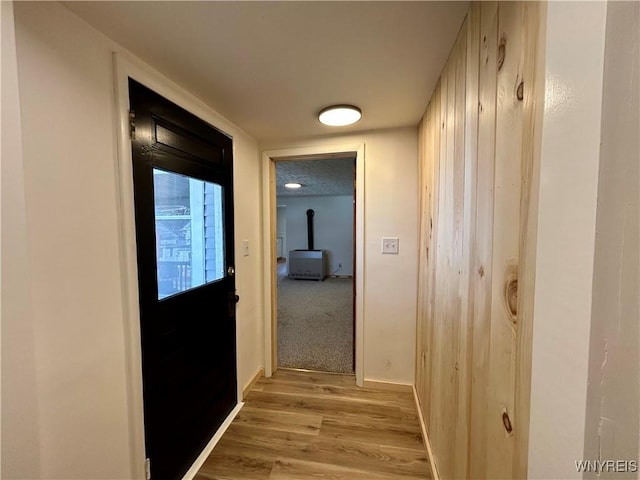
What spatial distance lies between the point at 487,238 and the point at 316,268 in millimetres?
5939

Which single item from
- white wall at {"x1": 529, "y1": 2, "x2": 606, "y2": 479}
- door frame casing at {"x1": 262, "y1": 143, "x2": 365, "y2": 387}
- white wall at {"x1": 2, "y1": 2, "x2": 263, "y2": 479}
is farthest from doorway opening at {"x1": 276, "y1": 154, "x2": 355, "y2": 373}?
white wall at {"x1": 529, "y1": 2, "x2": 606, "y2": 479}

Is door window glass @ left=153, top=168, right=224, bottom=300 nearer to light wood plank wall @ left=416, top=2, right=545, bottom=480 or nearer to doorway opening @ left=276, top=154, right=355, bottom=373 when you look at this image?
doorway opening @ left=276, top=154, right=355, bottom=373

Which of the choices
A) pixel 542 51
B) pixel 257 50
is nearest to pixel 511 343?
pixel 542 51

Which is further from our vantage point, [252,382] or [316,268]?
[316,268]

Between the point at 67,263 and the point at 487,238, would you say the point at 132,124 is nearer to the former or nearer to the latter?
the point at 67,263

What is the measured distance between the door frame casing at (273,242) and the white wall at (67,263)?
1.34m

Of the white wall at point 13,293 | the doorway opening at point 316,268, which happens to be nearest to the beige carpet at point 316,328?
the doorway opening at point 316,268

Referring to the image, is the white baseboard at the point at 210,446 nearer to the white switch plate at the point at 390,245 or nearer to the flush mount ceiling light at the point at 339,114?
the white switch plate at the point at 390,245

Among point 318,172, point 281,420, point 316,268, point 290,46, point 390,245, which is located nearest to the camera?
point 290,46

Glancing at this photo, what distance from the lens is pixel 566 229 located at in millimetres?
484

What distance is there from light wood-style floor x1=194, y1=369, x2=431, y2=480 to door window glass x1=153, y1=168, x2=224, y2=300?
3.58 ft

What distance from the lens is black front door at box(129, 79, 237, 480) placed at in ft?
3.94

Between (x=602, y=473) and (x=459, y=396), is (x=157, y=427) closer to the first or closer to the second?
(x=459, y=396)

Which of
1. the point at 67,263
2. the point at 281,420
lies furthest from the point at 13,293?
the point at 281,420
